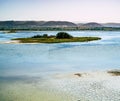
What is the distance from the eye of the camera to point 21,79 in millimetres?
17406

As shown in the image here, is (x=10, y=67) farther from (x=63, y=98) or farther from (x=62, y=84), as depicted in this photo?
(x=63, y=98)

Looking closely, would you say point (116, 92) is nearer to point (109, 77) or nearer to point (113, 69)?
point (109, 77)

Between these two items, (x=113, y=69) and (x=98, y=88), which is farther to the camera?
(x=113, y=69)

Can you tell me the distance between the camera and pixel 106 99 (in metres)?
12.8

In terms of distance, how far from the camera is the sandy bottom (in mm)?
13217

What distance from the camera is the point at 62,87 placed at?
15141mm

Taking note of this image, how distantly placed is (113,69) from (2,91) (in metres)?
9.34

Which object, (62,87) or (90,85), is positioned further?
(90,85)

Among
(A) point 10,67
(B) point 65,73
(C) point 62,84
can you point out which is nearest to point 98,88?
(C) point 62,84

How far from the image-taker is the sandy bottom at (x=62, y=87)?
43.4ft

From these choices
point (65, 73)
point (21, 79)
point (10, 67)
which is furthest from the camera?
point (10, 67)

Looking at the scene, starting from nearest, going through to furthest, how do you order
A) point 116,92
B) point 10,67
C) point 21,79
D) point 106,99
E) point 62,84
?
point 106,99 < point 116,92 < point 62,84 < point 21,79 < point 10,67

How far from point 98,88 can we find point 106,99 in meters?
1.92

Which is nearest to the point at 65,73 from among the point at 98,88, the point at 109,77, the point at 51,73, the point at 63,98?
the point at 51,73
